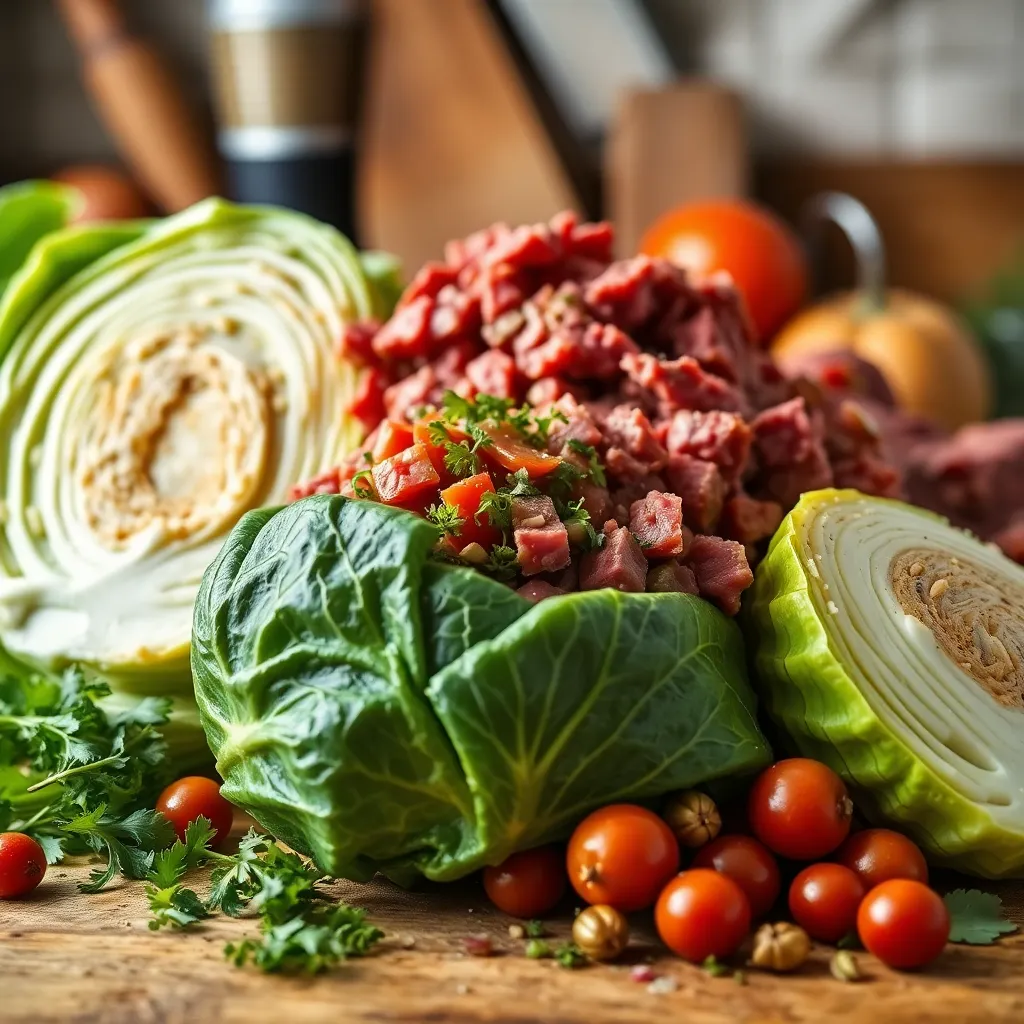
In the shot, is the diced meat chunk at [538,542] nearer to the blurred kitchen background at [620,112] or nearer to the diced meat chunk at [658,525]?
the diced meat chunk at [658,525]

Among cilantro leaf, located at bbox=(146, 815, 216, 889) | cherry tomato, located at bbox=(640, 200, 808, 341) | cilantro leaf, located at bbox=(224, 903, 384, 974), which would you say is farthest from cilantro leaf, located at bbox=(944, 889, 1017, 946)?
cherry tomato, located at bbox=(640, 200, 808, 341)

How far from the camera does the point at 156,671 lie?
3.54m

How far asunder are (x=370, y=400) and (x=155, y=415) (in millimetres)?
639

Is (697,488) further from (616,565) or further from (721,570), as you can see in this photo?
(616,565)

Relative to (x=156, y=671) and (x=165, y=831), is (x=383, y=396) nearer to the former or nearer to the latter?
(x=156, y=671)

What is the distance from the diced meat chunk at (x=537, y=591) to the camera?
2691mm

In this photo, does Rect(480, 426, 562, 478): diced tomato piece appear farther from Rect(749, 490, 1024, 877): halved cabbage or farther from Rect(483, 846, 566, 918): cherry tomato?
Rect(483, 846, 566, 918): cherry tomato

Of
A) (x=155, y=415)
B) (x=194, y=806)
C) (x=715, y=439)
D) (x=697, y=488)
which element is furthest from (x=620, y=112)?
(x=194, y=806)

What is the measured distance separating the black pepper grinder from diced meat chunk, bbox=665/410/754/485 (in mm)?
3105

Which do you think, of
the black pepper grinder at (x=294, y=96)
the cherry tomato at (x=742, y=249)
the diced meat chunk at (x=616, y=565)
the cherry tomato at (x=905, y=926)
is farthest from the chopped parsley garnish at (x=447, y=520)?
the cherry tomato at (x=742, y=249)

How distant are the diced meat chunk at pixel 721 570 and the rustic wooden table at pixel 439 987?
720mm

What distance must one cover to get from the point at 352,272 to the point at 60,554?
3.82 ft

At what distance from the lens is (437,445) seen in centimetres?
292

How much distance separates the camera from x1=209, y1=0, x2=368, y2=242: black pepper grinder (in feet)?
19.0
